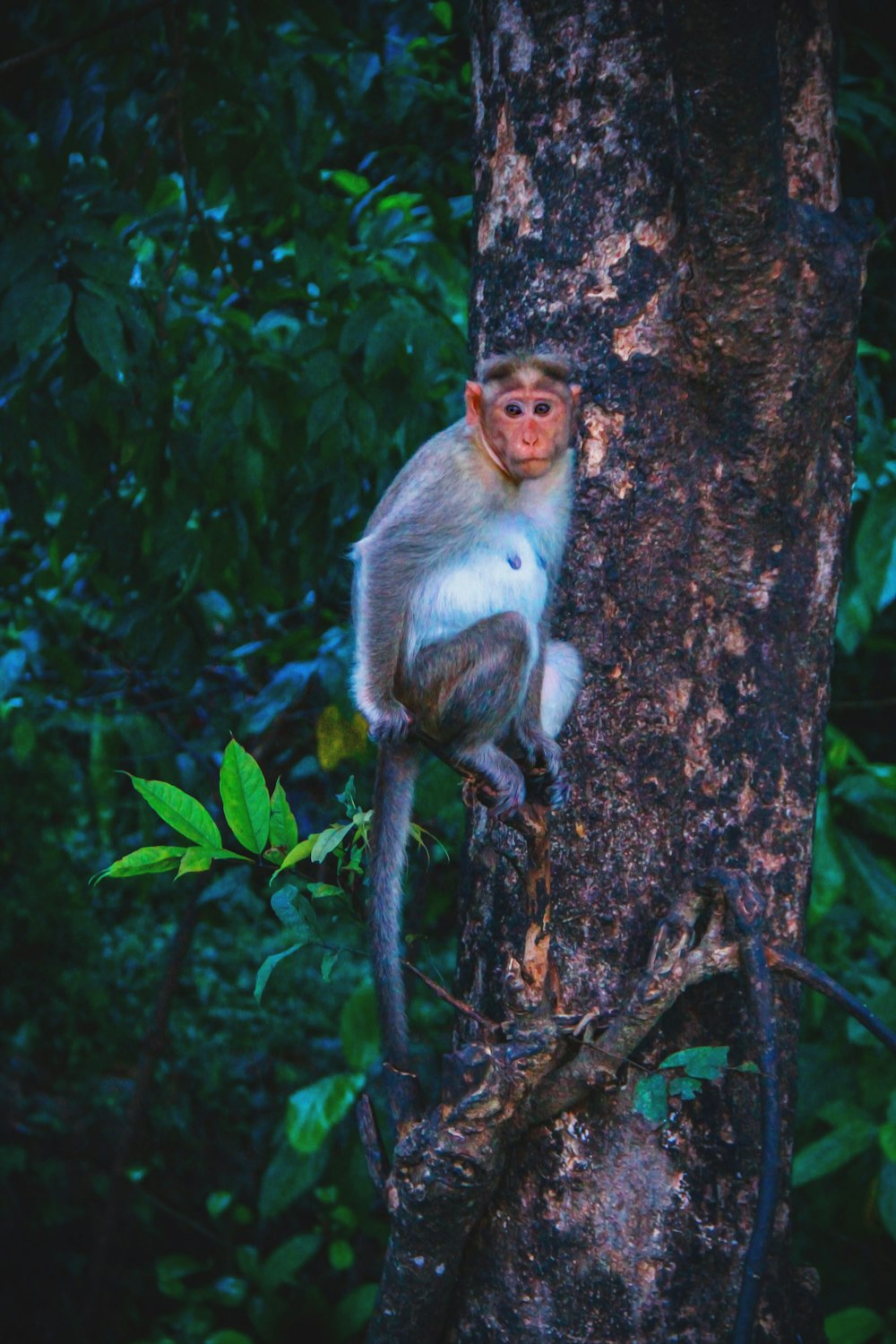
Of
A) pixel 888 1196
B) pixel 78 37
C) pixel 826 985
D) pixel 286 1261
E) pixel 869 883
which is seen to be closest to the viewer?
pixel 826 985

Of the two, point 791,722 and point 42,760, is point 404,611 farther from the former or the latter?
point 42,760

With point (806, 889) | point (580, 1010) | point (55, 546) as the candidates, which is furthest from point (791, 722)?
point (55, 546)

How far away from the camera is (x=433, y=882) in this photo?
14.0ft

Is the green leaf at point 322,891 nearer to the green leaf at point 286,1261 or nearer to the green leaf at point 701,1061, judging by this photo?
the green leaf at point 701,1061

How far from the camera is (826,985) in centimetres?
179

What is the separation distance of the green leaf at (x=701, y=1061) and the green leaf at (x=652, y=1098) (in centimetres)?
2

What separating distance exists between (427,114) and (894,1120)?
3111mm

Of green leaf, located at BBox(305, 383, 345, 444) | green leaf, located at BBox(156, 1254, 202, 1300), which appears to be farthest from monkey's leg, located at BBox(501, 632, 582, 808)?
green leaf, located at BBox(156, 1254, 202, 1300)

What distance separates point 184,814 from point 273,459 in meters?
1.44

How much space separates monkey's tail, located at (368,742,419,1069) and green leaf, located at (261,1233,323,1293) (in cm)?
228

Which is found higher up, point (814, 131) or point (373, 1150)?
point (814, 131)

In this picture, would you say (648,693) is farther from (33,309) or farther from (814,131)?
(33,309)

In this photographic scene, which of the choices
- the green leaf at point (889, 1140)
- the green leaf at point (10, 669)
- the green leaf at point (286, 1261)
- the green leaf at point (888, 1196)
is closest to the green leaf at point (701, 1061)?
the green leaf at point (889, 1140)

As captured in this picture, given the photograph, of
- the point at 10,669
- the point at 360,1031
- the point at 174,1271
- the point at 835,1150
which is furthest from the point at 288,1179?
the point at 10,669
